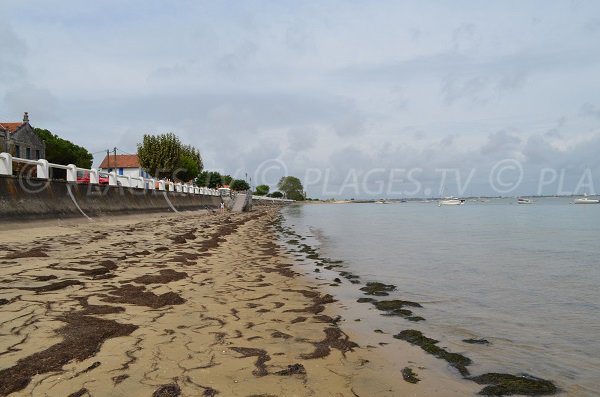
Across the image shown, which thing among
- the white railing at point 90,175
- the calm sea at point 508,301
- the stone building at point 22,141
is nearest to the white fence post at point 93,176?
the white railing at point 90,175

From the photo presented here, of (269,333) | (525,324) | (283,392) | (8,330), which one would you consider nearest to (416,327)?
(525,324)

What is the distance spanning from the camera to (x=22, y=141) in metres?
52.9

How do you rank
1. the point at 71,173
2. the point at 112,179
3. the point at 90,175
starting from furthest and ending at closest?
the point at 112,179
the point at 90,175
the point at 71,173

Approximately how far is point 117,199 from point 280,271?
49.2 feet

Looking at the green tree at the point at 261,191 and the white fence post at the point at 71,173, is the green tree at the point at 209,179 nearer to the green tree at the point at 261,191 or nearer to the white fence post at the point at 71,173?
the green tree at the point at 261,191

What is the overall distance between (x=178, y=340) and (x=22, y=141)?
58.9 meters

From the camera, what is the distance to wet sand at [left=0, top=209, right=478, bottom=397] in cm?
322

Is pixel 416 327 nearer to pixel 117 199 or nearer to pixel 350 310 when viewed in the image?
pixel 350 310

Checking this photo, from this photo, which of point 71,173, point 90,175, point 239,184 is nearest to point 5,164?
point 71,173

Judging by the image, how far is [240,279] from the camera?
8.00 m

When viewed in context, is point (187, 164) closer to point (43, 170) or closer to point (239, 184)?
point (239, 184)

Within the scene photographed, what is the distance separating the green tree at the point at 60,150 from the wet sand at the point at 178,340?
66.5 meters

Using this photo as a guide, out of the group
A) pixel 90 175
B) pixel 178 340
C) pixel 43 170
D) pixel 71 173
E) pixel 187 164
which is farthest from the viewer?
pixel 187 164

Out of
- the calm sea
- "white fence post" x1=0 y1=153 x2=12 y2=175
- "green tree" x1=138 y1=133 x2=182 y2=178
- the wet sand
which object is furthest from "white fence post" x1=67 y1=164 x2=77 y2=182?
"green tree" x1=138 y1=133 x2=182 y2=178
